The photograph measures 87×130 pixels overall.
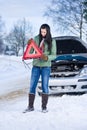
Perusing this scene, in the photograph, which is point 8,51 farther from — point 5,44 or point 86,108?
point 86,108

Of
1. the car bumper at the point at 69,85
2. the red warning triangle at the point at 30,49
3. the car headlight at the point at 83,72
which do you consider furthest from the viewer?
the car headlight at the point at 83,72

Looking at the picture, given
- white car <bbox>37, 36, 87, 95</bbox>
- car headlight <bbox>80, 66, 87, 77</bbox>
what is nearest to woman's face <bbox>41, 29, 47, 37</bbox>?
white car <bbox>37, 36, 87, 95</bbox>

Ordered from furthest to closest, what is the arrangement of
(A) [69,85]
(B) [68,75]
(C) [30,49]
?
1. (B) [68,75]
2. (A) [69,85]
3. (C) [30,49]

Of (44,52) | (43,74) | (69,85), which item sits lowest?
(69,85)

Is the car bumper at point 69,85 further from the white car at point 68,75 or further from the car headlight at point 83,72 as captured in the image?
the car headlight at point 83,72

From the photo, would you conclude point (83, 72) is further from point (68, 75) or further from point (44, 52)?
point (44, 52)

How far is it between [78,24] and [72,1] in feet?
9.77

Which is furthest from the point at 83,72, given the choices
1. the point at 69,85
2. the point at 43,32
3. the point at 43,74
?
the point at 43,32

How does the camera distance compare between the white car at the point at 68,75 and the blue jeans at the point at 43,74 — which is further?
the white car at the point at 68,75

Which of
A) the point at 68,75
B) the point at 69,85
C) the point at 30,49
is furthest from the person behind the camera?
the point at 68,75

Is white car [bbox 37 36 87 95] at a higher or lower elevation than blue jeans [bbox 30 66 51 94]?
lower

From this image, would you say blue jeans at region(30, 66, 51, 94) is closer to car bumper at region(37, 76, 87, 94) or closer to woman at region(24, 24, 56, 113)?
woman at region(24, 24, 56, 113)

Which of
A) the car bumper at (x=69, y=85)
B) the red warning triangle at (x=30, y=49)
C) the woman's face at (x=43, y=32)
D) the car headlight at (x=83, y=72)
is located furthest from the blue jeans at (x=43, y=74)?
the car headlight at (x=83, y=72)

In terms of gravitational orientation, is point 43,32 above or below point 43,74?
above
